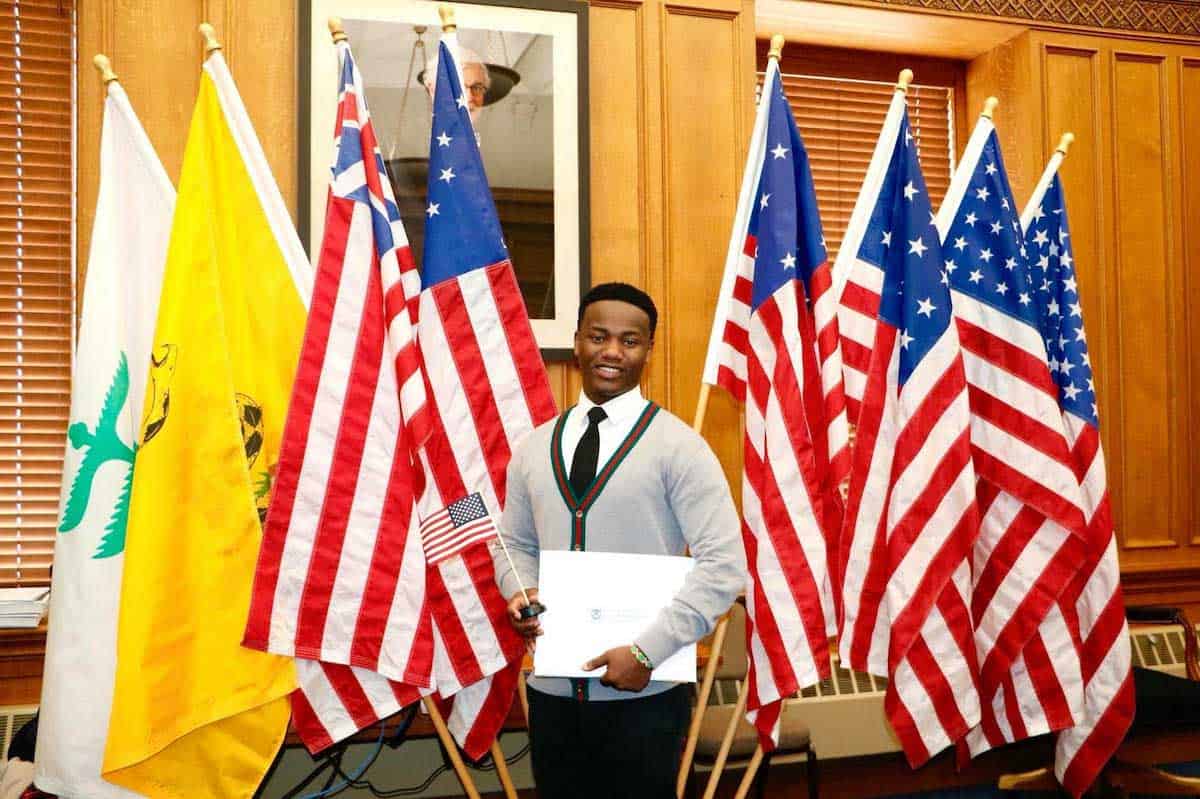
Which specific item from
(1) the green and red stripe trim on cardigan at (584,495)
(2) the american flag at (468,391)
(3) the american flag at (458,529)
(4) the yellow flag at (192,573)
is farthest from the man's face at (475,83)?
(1) the green and red stripe trim on cardigan at (584,495)

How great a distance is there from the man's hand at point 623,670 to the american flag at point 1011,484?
1306mm

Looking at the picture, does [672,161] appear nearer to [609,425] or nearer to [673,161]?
[673,161]

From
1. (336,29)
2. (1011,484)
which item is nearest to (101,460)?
(336,29)

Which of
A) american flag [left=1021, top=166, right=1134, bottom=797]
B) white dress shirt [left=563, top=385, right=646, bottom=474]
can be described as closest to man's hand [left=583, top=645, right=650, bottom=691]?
white dress shirt [left=563, top=385, right=646, bottom=474]

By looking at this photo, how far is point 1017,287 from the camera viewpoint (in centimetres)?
287

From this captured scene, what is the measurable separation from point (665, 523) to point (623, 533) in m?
0.10

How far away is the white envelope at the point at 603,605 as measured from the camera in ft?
6.92

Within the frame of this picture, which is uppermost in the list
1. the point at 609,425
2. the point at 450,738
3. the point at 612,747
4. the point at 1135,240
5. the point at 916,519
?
the point at 1135,240

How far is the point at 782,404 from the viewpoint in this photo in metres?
2.65

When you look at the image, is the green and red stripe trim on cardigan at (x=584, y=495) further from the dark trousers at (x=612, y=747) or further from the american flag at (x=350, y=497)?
the american flag at (x=350, y=497)

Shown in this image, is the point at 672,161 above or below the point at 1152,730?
above

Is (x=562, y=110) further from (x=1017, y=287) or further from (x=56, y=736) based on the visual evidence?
(x=56, y=736)

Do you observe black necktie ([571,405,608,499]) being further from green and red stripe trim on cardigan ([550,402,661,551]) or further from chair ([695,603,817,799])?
chair ([695,603,817,799])

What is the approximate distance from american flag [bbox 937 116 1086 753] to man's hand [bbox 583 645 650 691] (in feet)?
4.28
